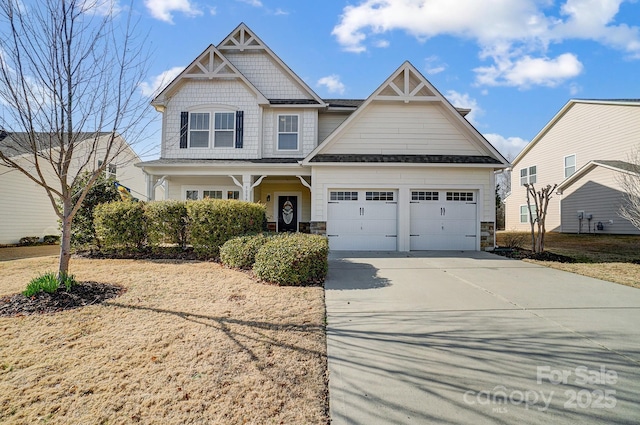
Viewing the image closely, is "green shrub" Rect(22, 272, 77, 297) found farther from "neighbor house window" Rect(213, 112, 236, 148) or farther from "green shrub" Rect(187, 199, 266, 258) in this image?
"neighbor house window" Rect(213, 112, 236, 148)

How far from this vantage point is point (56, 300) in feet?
16.3

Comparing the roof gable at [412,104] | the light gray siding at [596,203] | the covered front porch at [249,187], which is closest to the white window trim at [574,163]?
the light gray siding at [596,203]

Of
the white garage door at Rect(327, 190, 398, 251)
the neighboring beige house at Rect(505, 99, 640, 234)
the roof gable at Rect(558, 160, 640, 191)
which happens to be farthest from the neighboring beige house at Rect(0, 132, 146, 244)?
the neighboring beige house at Rect(505, 99, 640, 234)

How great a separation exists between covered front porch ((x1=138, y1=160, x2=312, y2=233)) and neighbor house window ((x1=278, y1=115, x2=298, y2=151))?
53.2 inches

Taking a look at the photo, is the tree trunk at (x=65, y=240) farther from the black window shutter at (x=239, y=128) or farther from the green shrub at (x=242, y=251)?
the black window shutter at (x=239, y=128)

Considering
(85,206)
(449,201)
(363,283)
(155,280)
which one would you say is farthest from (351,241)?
(85,206)

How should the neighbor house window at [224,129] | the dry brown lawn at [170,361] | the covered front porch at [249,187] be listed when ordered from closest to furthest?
1. the dry brown lawn at [170,361]
2. the covered front porch at [249,187]
3. the neighbor house window at [224,129]

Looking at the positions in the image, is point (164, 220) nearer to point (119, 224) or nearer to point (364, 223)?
point (119, 224)

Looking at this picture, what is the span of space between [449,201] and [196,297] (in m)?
9.66

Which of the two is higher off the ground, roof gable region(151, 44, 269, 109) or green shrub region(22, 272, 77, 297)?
roof gable region(151, 44, 269, 109)

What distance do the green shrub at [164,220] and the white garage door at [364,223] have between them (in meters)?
5.07

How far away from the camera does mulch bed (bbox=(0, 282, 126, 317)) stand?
4676mm

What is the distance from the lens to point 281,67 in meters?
14.7

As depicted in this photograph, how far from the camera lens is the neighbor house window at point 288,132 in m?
14.2
